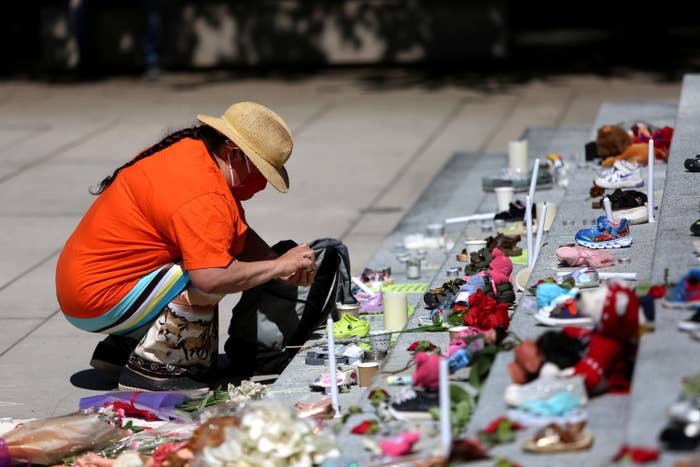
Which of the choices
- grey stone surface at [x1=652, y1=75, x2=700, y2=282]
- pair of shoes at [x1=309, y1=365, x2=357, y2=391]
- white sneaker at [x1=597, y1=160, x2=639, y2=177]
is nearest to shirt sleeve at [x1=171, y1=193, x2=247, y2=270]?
pair of shoes at [x1=309, y1=365, x2=357, y2=391]

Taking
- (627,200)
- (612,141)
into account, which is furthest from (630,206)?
(612,141)

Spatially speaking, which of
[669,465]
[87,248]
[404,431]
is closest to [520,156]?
[87,248]

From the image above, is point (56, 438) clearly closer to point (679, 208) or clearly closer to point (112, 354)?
point (112, 354)

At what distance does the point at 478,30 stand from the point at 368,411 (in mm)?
11866

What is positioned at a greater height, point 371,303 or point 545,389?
point 545,389

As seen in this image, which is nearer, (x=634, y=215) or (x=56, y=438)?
(x=56, y=438)

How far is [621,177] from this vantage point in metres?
6.88

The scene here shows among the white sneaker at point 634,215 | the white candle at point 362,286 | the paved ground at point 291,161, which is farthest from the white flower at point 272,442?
the white sneaker at point 634,215

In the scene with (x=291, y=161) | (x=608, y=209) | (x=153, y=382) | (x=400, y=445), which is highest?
(x=608, y=209)

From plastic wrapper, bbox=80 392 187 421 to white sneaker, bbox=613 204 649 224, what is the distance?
2.26m

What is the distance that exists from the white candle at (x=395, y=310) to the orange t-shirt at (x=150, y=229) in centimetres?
76

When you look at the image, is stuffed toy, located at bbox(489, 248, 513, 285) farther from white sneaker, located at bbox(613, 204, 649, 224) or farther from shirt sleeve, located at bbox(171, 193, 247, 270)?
shirt sleeve, located at bbox(171, 193, 247, 270)

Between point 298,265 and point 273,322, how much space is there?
0.58m

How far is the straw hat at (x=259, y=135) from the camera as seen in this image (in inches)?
204
